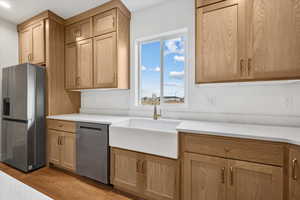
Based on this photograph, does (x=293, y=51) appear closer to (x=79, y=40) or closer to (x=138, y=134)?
(x=138, y=134)

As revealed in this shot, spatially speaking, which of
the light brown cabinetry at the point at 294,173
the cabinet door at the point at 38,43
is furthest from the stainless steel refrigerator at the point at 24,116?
the light brown cabinetry at the point at 294,173

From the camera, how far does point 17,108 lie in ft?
7.87

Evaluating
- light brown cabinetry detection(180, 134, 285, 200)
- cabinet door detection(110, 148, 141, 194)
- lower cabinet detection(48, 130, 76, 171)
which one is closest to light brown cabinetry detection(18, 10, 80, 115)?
lower cabinet detection(48, 130, 76, 171)

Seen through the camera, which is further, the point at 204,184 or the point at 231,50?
the point at 231,50

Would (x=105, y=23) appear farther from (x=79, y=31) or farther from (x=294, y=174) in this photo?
(x=294, y=174)

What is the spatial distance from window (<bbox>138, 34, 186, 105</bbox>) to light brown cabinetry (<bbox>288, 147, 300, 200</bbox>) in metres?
1.28

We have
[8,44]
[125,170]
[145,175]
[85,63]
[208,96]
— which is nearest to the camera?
[145,175]

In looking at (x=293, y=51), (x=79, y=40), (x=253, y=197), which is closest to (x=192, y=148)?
(x=253, y=197)

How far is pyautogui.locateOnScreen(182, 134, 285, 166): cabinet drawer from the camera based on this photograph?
110 centimetres

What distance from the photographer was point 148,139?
5.16ft

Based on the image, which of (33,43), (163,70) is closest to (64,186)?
(163,70)

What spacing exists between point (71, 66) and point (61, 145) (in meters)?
1.37

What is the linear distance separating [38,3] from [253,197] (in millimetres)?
3667

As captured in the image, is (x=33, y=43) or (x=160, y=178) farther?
(x=33, y=43)
